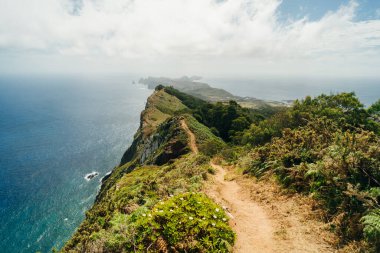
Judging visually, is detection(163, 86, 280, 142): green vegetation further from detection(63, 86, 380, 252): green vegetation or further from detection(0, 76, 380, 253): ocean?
detection(63, 86, 380, 252): green vegetation

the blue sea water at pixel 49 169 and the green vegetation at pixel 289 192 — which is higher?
the green vegetation at pixel 289 192

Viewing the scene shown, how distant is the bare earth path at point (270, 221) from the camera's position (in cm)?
1088

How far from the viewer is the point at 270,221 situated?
13531 millimetres

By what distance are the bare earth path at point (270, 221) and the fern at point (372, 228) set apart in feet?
4.95

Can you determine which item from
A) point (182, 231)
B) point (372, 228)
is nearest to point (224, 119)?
point (182, 231)

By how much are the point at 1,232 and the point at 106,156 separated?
52493 millimetres

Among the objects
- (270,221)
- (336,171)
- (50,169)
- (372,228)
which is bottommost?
(50,169)

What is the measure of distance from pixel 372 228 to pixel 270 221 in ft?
17.1

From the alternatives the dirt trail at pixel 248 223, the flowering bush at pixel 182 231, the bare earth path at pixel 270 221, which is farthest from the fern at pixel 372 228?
the flowering bush at pixel 182 231

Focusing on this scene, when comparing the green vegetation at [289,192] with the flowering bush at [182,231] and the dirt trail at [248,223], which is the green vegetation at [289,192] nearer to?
the flowering bush at [182,231]

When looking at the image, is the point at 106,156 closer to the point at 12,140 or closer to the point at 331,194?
the point at 12,140

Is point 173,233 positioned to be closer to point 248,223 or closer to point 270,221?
point 248,223

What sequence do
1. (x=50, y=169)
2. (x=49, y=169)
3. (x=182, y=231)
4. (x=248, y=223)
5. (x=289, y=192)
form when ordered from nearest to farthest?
1. (x=182, y=231)
2. (x=248, y=223)
3. (x=289, y=192)
4. (x=49, y=169)
5. (x=50, y=169)

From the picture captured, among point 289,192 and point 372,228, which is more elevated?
point 372,228
